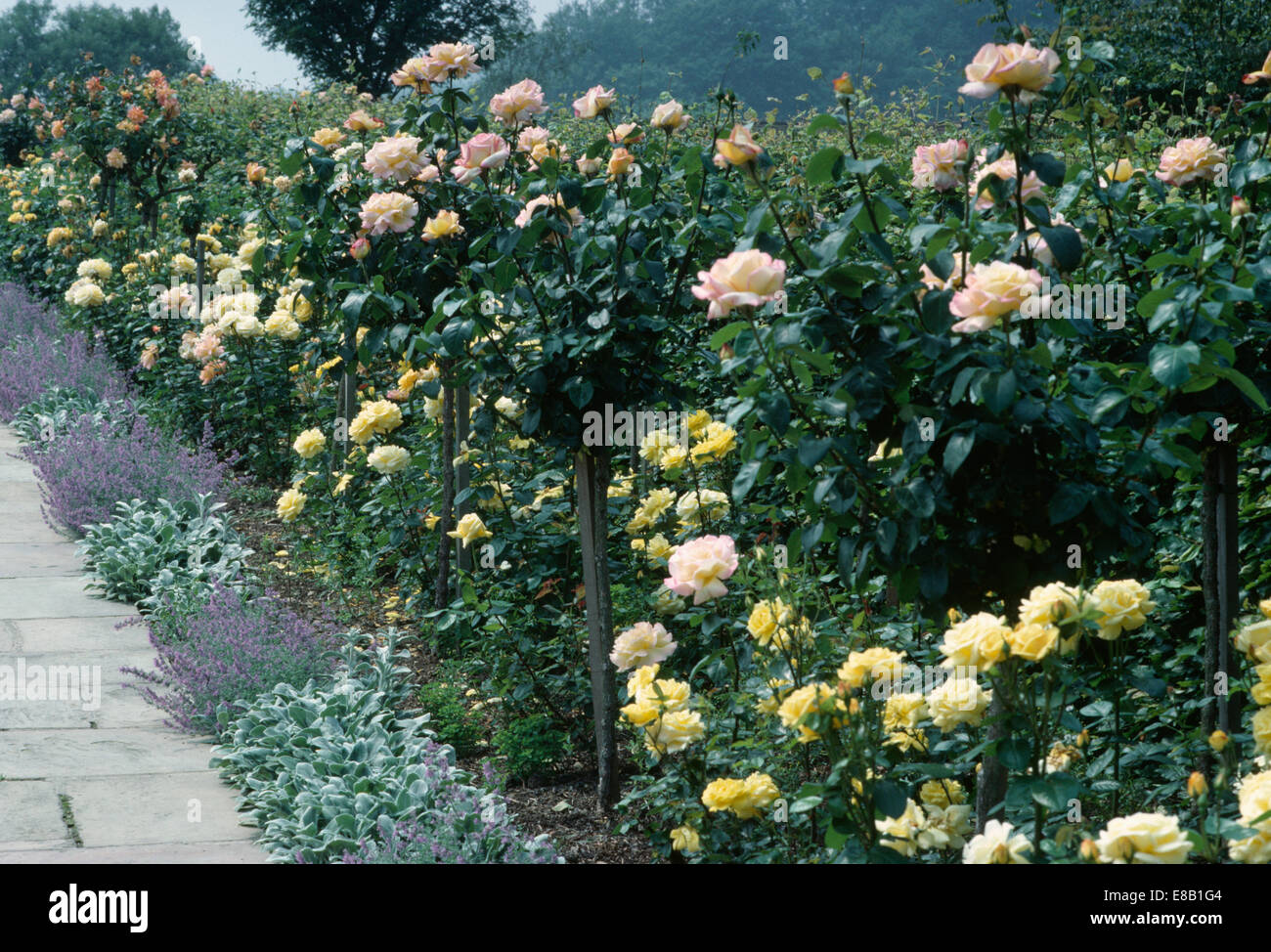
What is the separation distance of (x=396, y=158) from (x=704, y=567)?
1.75m

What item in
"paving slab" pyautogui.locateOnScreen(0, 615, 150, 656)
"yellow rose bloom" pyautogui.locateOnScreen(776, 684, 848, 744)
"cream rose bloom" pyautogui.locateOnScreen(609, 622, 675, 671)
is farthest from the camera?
"paving slab" pyautogui.locateOnScreen(0, 615, 150, 656)

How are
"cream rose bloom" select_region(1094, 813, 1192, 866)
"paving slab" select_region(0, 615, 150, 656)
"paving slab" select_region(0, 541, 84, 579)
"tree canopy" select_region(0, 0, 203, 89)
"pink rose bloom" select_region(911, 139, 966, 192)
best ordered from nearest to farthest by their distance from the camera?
"cream rose bloom" select_region(1094, 813, 1192, 866) < "pink rose bloom" select_region(911, 139, 966, 192) < "paving slab" select_region(0, 615, 150, 656) < "paving slab" select_region(0, 541, 84, 579) < "tree canopy" select_region(0, 0, 203, 89)

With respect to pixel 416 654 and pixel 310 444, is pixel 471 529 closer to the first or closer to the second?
pixel 416 654

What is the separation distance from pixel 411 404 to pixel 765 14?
30982mm

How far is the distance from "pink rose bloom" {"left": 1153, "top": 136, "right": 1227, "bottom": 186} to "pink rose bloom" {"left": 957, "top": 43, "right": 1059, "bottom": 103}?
0.69 m

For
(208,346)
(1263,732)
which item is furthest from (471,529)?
(208,346)

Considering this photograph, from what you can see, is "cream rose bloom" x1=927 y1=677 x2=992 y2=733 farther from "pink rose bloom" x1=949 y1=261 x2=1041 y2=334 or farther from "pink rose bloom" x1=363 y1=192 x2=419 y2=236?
"pink rose bloom" x1=363 y1=192 x2=419 y2=236

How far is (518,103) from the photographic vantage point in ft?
10.1

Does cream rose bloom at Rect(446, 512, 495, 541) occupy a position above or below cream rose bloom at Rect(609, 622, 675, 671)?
above

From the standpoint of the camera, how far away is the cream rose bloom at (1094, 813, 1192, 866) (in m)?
1.42

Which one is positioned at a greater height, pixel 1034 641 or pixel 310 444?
pixel 310 444

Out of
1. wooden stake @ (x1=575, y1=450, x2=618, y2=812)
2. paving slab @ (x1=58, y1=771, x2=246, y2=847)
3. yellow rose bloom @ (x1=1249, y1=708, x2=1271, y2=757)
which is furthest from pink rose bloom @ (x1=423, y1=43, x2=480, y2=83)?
yellow rose bloom @ (x1=1249, y1=708, x2=1271, y2=757)

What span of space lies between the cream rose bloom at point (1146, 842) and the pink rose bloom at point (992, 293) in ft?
2.48

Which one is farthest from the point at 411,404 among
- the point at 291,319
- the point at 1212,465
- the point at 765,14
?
the point at 765,14
